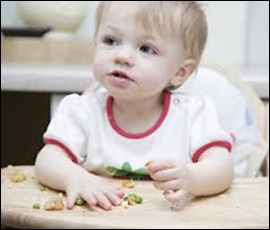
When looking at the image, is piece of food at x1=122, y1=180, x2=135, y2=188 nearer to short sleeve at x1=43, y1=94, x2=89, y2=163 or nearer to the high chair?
short sleeve at x1=43, y1=94, x2=89, y2=163

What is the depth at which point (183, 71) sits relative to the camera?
2.41ft

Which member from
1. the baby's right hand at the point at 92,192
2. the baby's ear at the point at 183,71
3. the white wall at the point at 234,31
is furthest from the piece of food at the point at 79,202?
the white wall at the point at 234,31

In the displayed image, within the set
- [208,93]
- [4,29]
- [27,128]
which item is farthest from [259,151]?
[4,29]

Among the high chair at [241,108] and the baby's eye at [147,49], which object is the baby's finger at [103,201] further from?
the high chair at [241,108]

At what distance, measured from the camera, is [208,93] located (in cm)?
91

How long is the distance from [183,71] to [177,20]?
0.09 m

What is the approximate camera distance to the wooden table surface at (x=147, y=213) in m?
0.48

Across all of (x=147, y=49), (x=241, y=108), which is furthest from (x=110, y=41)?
(x=241, y=108)

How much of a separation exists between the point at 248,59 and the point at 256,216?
865 millimetres

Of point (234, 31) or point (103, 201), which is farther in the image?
point (234, 31)

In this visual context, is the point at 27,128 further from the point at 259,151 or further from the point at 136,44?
the point at 259,151

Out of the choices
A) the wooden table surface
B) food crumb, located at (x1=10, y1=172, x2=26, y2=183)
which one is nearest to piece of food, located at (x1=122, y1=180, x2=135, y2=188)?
the wooden table surface

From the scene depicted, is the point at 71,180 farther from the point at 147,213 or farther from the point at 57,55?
the point at 57,55

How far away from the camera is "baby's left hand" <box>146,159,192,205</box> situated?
1.74 ft
